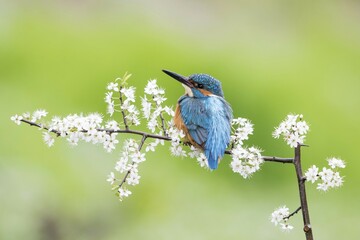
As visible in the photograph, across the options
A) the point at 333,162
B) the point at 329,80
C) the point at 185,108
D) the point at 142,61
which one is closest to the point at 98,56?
the point at 142,61

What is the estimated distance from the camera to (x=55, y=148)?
335 centimetres

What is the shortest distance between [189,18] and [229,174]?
5.42 feet

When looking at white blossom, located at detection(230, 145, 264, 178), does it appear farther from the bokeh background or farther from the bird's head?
the bokeh background

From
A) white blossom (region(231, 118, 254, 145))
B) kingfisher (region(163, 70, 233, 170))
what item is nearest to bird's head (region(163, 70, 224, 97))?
kingfisher (region(163, 70, 233, 170))

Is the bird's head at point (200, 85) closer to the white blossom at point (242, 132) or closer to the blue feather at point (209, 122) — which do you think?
the blue feather at point (209, 122)

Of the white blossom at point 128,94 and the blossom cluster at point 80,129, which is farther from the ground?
the white blossom at point 128,94

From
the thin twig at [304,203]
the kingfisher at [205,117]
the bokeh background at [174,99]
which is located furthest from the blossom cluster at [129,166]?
the bokeh background at [174,99]

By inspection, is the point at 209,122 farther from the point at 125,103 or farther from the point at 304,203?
the point at 304,203

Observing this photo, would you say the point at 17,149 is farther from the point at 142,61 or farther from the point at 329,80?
the point at 329,80

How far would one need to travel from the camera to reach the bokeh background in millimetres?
3096

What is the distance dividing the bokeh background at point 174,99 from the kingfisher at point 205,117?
135 centimetres

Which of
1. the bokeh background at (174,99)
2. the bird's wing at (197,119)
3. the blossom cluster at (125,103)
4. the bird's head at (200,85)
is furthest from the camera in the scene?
the bokeh background at (174,99)

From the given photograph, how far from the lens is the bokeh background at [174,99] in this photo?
3096 millimetres

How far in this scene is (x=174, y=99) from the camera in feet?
11.7
